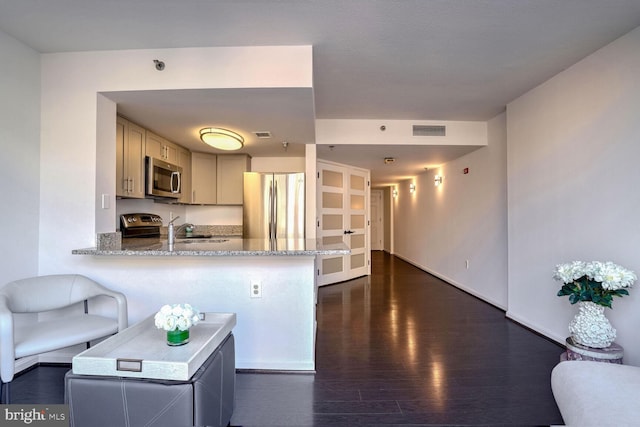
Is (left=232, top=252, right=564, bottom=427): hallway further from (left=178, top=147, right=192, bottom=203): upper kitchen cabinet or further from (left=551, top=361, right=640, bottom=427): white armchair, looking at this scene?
(left=178, top=147, right=192, bottom=203): upper kitchen cabinet

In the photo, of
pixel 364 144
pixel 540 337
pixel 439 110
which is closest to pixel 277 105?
pixel 364 144

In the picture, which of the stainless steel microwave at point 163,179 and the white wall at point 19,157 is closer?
the white wall at point 19,157

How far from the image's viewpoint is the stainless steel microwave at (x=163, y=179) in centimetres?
333

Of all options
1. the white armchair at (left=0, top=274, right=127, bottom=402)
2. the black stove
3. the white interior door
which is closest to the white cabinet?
the black stove

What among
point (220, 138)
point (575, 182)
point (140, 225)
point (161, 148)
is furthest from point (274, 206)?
point (575, 182)

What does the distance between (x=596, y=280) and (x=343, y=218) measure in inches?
155

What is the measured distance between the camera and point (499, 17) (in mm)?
1975

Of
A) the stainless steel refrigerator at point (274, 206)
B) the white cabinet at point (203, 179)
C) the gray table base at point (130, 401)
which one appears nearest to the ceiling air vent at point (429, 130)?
the stainless steel refrigerator at point (274, 206)

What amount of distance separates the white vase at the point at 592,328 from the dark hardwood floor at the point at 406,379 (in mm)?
431

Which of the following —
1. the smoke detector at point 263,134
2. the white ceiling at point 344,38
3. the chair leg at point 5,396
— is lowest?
the chair leg at point 5,396

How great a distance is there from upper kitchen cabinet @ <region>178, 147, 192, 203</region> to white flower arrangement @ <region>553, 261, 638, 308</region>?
4.40m

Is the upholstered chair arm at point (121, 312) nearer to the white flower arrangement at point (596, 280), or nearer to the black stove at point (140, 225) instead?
the black stove at point (140, 225)

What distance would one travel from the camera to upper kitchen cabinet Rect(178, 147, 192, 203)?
4.16 metres

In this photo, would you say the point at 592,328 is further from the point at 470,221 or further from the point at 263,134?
the point at 263,134
